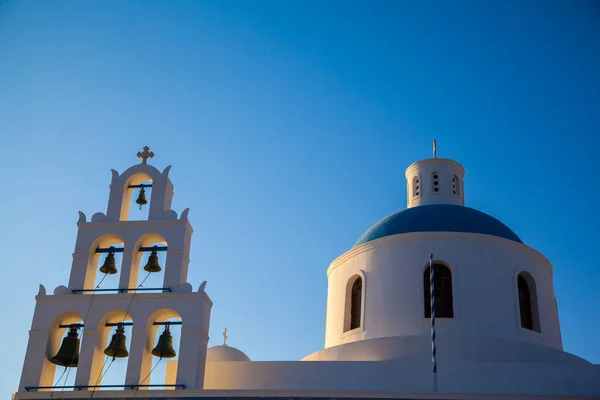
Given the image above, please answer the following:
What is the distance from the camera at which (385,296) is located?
1717cm

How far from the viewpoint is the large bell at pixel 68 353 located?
14125 millimetres

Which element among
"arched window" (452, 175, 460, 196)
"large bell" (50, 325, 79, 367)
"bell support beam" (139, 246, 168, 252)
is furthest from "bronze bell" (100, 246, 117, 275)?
"arched window" (452, 175, 460, 196)

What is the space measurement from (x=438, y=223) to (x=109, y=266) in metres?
7.03

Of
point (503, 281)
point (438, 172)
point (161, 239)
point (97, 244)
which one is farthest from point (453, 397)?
point (438, 172)

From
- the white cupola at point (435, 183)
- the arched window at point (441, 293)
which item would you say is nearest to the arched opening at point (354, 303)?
the arched window at point (441, 293)

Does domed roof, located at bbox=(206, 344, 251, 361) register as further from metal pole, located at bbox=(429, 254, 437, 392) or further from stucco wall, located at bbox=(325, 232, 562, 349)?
metal pole, located at bbox=(429, 254, 437, 392)

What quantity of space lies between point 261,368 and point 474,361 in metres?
3.88

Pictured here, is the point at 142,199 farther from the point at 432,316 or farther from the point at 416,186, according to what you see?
the point at 416,186

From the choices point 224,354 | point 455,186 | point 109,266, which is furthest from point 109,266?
point 455,186

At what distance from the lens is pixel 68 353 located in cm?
1418

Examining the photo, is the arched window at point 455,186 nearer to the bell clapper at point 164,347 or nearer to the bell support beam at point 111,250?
the bell support beam at point 111,250

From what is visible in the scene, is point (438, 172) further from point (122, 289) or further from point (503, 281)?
point (122, 289)

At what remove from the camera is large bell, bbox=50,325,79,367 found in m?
14.1

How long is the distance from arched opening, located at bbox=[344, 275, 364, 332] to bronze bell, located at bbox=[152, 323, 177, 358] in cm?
463
